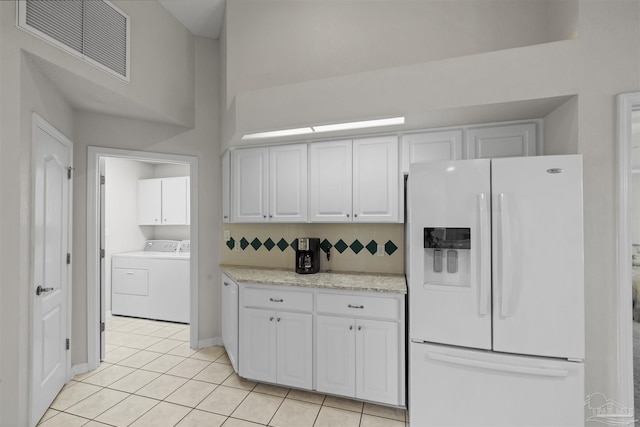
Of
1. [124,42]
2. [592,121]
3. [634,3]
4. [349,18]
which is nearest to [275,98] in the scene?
[349,18]

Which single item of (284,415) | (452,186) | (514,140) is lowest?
(284,415)

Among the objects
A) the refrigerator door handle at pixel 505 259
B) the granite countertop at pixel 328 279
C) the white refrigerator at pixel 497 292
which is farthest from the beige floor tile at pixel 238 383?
the refrigerator door handle at pixel 505 259

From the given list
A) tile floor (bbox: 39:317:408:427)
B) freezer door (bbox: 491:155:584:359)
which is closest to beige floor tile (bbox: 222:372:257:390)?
tile floor (bbox: 39:317:408:427)

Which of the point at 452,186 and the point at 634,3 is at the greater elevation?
the point at 634,3

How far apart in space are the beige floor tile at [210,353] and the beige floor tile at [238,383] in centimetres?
50

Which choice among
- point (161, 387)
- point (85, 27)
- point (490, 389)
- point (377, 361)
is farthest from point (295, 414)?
point (85, 27)

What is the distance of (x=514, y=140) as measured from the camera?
2.38m

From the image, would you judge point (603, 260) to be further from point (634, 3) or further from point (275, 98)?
point (275, 98)

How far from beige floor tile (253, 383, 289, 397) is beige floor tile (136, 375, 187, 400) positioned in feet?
2.29

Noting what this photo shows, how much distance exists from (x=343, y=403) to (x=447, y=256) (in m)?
1.45

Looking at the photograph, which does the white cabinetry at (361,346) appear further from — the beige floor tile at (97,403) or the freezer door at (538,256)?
the beige floor tile at (97,403)

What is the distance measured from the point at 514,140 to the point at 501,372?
5.44ft

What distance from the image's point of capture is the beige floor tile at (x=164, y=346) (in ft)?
11.3

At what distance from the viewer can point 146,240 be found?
5.23m
